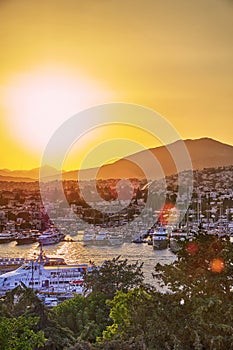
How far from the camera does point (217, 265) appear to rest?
97.5 inches

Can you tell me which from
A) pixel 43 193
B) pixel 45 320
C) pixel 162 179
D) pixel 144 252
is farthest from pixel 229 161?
pixel 45 320

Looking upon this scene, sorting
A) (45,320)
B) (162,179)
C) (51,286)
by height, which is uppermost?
(162,179)

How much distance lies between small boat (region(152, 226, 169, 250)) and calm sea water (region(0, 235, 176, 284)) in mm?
116

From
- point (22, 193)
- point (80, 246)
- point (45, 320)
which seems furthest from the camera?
point (22, 193)

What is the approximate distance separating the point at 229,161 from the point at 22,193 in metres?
5.10

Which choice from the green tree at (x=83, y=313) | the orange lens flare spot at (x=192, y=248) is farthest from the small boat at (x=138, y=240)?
the orange lens flare spot at (x=192, y=248)

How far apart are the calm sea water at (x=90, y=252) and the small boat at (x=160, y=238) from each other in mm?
116

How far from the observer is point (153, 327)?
2.27m

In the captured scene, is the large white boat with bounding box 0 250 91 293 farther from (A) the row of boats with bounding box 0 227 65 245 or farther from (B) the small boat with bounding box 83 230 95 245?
(A) the row of boats with bounding box 0 227 65 245

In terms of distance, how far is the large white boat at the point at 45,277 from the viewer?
23.4 ft

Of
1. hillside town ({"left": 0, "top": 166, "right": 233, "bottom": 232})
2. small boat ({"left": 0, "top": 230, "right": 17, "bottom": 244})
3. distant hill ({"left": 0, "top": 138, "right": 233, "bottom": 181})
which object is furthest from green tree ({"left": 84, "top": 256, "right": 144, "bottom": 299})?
small boat ({"left": 0, "top": 230, "right": 17, "bottom": 244})

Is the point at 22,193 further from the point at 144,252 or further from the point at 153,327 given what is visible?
the point at 153,327

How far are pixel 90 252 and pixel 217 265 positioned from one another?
23.4 ft

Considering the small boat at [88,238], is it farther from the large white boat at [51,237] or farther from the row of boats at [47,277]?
the row of boats at [47,277]
